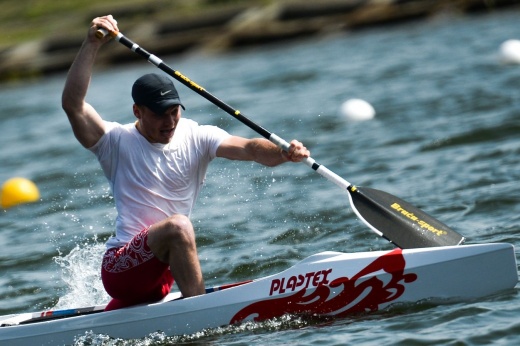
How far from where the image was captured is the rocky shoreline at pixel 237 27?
23766 mm

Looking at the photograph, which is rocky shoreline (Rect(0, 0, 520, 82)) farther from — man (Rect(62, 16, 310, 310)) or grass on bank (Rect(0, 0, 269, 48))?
man (Rect(62, 16, 310, 310))

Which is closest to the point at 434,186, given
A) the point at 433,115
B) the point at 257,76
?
the point at 433,115

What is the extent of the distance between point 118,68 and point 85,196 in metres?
13.2

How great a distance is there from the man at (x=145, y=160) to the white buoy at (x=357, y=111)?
840cm

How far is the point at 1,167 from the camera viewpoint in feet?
50.3

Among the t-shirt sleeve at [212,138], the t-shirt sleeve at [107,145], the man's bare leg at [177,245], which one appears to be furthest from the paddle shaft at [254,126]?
the man's bare leg at [177,245]

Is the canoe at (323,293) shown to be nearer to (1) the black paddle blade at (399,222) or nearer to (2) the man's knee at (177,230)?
(1) the black paddle blade at (399,222)

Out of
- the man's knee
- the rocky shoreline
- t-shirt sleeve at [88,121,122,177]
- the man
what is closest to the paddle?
the man

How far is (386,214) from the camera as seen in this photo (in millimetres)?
6898

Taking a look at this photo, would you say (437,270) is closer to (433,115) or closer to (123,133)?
(123,133)

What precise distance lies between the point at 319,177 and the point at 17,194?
376 cm

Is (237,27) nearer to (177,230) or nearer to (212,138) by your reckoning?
(212,138)

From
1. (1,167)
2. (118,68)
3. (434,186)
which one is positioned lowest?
(434,186)

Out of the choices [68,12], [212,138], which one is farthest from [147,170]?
[68,12]
